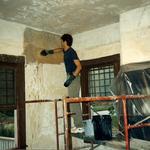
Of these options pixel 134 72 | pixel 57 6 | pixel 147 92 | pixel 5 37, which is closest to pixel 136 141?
pixel 147 92

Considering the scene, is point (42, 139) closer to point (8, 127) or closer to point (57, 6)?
point (8, 127)

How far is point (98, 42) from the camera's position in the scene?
5.50 m

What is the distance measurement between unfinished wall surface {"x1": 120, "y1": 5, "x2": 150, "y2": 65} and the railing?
253 cm

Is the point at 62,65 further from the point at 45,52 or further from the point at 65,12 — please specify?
the point at 65,12

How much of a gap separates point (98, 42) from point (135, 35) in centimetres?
118

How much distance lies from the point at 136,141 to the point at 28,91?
91.0 inches

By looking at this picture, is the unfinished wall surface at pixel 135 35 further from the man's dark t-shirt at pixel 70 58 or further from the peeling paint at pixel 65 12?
the man's dark t-shirt at pixel 70 58

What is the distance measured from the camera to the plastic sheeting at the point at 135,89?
3.91 metres

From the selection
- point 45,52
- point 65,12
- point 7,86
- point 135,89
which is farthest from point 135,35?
point 7,86

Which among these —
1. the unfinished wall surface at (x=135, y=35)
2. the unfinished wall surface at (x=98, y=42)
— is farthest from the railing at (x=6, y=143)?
the unfinished wall surface at (x=135, y=35)

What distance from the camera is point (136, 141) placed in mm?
3830

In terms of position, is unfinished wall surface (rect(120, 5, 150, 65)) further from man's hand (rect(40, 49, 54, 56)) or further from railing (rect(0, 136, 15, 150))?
railing (rect(0, 136, 15, 150))

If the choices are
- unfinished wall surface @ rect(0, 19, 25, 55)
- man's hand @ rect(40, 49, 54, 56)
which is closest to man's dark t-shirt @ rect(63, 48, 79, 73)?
man's hand @ rect(40, 49, 54, 56)

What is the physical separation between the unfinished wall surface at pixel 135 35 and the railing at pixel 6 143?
253cm
